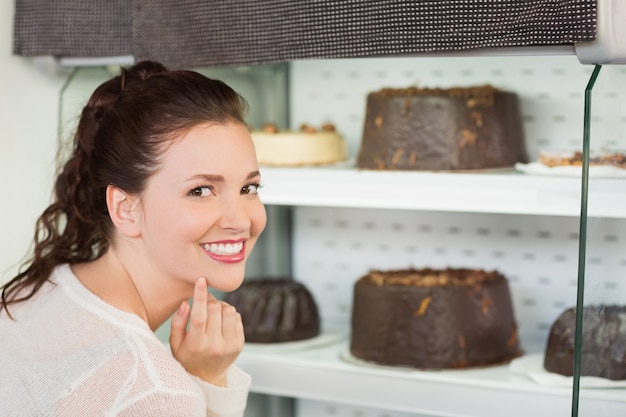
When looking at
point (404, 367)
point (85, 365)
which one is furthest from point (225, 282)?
point (404, 367)

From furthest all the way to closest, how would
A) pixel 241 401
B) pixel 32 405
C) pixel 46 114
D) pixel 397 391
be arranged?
1. pixel 46 114
2. pixel 397 391
3. pixel 241 401
4. pixel 32 405

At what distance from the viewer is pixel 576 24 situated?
133cm

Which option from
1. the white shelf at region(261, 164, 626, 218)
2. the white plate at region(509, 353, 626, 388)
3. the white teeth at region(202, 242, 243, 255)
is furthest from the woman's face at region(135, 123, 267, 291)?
the white plate at region(509, 353, 626, 388)

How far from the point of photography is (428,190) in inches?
70.1

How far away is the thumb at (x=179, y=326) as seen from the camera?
1.45 meters

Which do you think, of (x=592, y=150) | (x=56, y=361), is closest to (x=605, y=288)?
(x=592, y=150)

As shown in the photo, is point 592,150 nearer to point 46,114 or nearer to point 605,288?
Result: point 605,288

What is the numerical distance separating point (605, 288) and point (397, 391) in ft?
1.70

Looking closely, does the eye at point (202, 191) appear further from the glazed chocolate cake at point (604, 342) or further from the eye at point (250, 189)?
the glazed chocolate cake at point (604, 342)

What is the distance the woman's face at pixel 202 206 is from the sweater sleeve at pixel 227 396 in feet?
0.66

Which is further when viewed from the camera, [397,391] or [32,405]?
[397,391]

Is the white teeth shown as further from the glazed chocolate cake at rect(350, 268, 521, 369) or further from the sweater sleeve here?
the glazed chocolate cake at rect(350, 268, 521, 369)

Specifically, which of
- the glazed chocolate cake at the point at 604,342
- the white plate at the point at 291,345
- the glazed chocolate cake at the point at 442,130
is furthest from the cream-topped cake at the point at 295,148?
the glazed chocolate cake at the point at 604,342

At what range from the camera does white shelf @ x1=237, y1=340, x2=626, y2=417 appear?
1.72 metres
